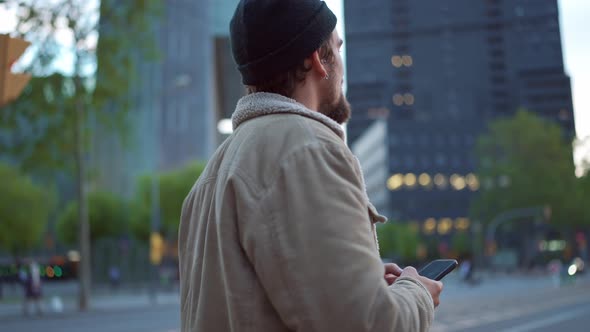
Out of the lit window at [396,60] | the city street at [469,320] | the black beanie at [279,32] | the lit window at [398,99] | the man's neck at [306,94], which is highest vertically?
the lit window at [396,60]

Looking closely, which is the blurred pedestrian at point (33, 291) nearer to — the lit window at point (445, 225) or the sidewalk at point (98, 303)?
the sidewalk at point (98, 303)

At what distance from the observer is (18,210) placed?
Answer: 4597cm

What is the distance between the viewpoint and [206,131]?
60.4 m

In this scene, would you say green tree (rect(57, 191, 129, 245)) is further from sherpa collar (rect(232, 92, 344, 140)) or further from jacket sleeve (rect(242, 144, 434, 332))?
jacket sleeve (rect(242, 144, 434, 332))

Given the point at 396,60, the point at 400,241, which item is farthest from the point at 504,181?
the point at 400,241

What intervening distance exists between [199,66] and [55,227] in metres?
19.6

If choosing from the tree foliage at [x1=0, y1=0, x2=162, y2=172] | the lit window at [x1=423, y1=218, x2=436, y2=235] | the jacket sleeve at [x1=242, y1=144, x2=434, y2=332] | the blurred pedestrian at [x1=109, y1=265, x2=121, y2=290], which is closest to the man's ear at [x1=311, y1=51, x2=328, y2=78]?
the jacket sleeve at [x1=242, y1=144, x2=434, y2=332]

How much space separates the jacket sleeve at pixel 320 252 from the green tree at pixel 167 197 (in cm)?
5091

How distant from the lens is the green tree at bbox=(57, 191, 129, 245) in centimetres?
5747

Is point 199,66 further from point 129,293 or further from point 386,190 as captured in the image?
point 386,190

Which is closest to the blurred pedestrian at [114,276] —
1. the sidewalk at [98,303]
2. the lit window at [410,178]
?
the sidewalk at [98,303]

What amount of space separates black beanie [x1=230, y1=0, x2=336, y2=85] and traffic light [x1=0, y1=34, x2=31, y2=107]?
5.01 meters

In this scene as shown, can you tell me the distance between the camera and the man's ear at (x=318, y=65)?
1582mm

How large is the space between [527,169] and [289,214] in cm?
6536
